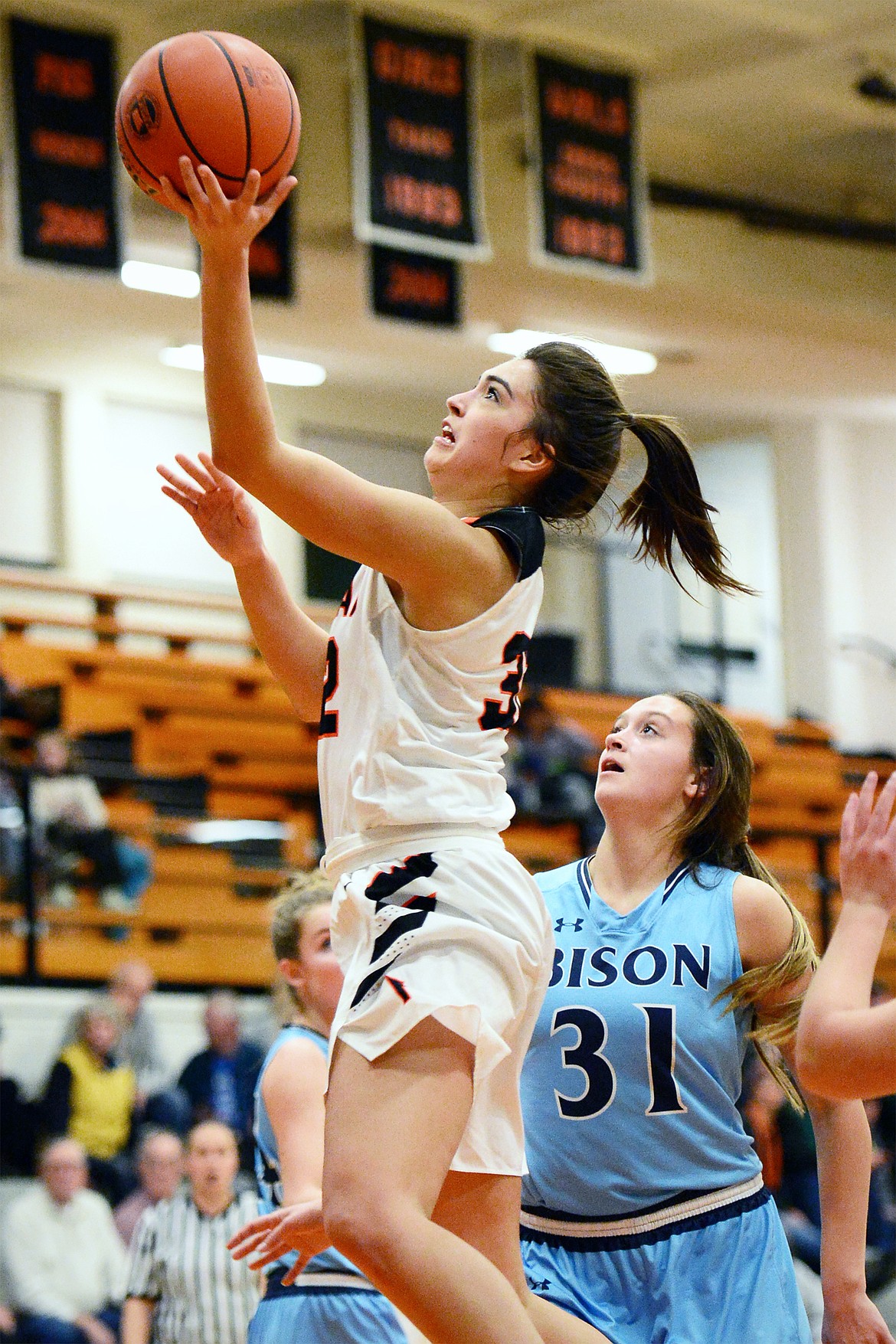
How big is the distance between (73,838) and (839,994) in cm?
708

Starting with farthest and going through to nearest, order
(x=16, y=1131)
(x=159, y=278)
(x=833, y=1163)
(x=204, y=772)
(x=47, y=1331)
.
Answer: (x=159, y=278), (x=204, y=772), (x=16, y=1131), (x=47, y=1331), (x=833, y=1163)

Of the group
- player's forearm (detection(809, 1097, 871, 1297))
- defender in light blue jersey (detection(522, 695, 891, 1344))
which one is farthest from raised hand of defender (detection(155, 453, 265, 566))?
player's forearm (detection(809, 1097, 871, 1297))

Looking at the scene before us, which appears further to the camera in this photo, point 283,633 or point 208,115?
point 283,633

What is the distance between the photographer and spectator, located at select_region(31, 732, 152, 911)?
356 inches

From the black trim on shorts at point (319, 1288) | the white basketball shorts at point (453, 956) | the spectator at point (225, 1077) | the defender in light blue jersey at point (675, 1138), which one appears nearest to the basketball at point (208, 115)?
the white basketball shorts at point (453, 956)

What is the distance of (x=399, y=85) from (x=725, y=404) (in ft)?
22.0

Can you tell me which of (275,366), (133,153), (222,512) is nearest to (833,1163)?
(222,512)

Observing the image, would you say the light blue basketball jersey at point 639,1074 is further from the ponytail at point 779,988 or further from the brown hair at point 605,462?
the brown hair at point 605,462

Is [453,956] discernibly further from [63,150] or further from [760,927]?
[63,150]

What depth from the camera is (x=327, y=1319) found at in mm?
3816

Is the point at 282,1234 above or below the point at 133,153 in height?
below

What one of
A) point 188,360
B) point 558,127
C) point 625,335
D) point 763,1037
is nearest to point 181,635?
point 188,360

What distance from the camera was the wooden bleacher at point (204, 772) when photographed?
375 inches

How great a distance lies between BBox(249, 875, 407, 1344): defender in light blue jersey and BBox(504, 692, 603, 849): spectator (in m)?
6.00
